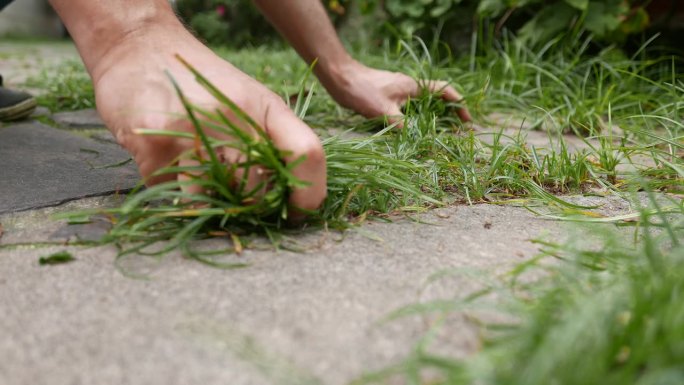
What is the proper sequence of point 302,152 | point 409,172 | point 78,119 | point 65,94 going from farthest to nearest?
1. point 65,94
2. point 78,119
3. point 409,172
4. point 302,152

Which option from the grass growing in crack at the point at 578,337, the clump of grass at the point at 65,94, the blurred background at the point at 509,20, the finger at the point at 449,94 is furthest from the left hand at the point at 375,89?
the grass growing in crack at the point at 578,337

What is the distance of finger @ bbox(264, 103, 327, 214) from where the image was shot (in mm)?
947

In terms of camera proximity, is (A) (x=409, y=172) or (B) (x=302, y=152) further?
(A) (x=409, y=172)

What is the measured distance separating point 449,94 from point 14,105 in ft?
4.19

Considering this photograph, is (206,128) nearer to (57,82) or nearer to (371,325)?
(371,325)

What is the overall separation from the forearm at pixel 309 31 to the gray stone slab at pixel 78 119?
630mm

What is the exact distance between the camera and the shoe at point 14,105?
188 cm

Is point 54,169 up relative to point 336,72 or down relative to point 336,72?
down

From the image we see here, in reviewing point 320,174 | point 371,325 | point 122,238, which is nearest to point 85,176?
point 122,238

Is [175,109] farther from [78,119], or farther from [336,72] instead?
[78,119]

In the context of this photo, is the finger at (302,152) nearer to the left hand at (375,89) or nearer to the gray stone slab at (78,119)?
the left hand at (375,89)

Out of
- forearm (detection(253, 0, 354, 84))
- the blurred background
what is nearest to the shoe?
the blurred background

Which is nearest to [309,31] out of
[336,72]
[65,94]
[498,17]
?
[336,72]

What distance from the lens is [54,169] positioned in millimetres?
1398
